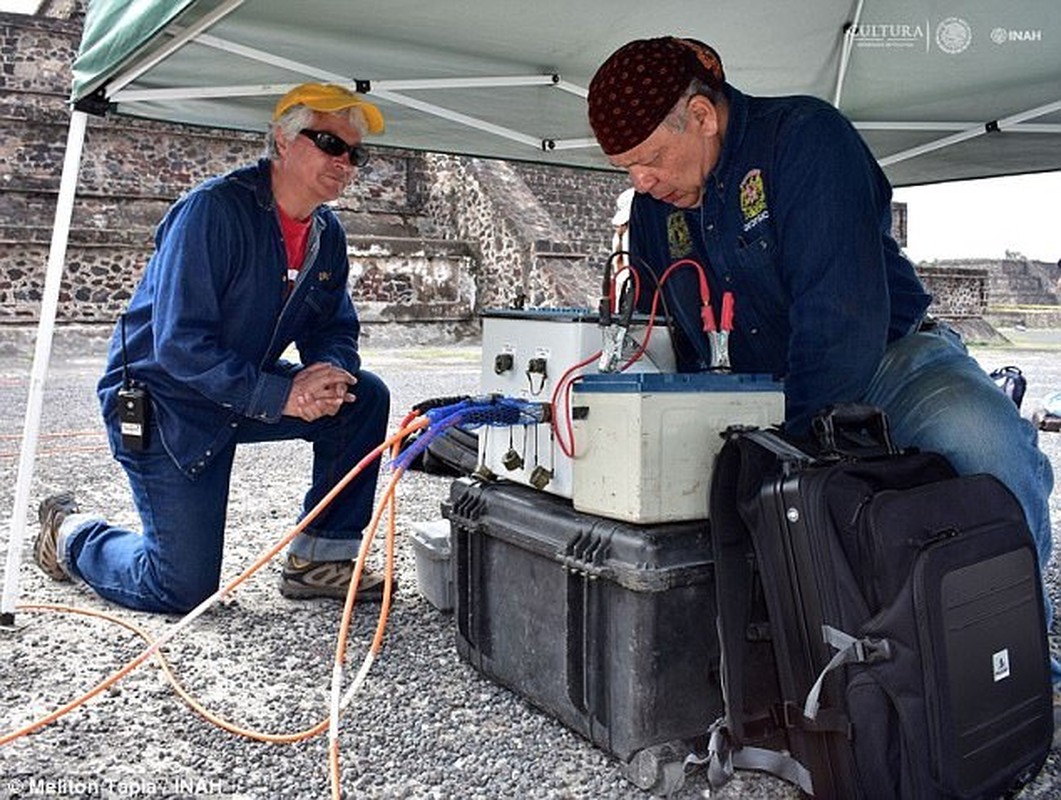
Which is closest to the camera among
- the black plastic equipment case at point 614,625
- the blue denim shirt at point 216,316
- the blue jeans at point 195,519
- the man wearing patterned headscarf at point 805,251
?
the black plastic equipment case at point 614,625

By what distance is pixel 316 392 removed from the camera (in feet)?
7.45

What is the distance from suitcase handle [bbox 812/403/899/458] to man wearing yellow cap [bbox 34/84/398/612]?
1.19 meters

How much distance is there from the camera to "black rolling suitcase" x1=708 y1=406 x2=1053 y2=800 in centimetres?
137

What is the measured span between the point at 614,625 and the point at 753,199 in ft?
2.71

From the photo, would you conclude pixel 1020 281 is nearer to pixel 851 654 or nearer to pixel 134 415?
pixel 134 415

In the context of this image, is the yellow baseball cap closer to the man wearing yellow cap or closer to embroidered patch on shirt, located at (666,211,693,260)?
the man wearing yellow cap

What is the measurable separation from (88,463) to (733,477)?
12.2 ft

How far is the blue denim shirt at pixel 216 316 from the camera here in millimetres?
2225

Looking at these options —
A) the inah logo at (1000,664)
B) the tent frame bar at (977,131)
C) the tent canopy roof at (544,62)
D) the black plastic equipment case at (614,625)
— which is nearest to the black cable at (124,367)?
the tent canopy roof at (544,62)

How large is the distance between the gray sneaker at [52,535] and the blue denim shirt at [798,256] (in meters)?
1.79

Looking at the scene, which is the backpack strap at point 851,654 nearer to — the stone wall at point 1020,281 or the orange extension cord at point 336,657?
the orange extension cord at point 336,657

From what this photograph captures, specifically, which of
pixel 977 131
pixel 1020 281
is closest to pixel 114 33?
pixel 977 131

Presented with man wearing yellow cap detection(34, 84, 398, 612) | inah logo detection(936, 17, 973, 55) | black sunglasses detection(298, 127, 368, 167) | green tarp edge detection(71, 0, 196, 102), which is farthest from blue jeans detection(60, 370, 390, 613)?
inah logo detection(936, 17, 973, 55)

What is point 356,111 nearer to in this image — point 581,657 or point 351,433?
point 351,433
